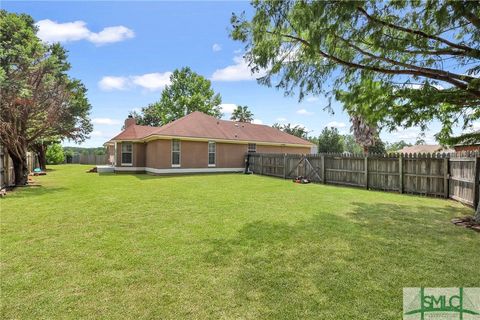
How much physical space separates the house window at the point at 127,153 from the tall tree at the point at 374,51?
17.8 metres

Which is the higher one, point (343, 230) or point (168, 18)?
point (168, 18)

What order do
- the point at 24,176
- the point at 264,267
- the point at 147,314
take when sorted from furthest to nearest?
the point at 24,176
the point at 264,267
the point at 147,314

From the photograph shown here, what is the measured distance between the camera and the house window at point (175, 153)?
1880 cm

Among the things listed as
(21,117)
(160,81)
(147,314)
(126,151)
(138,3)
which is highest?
(160,81)

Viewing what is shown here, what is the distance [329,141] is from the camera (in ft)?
142

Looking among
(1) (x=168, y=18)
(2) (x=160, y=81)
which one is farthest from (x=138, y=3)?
(2) (x=160, y=81)

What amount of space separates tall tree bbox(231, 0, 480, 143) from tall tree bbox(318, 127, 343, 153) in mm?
36128

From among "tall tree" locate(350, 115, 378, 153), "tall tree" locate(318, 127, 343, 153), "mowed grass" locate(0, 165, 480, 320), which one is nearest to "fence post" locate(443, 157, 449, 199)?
"mowed grass" locate(0, 165, 480, 320)

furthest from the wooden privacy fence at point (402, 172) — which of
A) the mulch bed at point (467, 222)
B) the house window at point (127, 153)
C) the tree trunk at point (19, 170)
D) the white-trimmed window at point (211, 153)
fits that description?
the tree trunk at point (19, 170)

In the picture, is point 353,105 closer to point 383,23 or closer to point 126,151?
point 383,23

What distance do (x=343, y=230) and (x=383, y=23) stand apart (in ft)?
13.0

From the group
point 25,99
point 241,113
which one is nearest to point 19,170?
point 25,99

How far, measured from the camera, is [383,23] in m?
4.80

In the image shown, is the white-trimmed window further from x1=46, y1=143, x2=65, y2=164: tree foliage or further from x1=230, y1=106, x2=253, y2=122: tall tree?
x1=230, y1=106, x2=253, y2=122: tall tree
